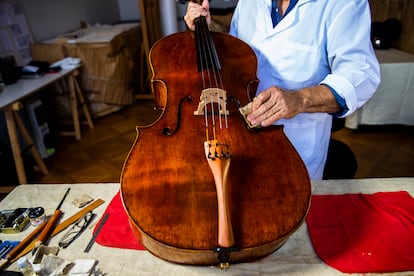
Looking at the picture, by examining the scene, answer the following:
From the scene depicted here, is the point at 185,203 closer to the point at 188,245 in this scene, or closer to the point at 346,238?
the point at 188,245

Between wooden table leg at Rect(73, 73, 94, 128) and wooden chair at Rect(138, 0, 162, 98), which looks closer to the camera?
wooden table leg at Rect(73, 73, 94, 128)

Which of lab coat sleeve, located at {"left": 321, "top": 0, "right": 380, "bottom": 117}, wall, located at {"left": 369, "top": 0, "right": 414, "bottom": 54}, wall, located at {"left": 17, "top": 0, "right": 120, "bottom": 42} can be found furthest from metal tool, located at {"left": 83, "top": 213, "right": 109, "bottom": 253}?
wall, located at {"left": 369, "top": 0, "right": 414, "bottom": 54}

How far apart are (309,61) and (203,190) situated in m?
0.53

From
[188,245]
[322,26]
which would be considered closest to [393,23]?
[322,26]

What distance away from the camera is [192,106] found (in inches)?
31.6

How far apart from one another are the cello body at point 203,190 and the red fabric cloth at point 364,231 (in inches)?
7.3

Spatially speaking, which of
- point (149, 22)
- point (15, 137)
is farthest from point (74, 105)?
point (149, 22)

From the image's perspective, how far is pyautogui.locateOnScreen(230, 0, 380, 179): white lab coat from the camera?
0.73 meters

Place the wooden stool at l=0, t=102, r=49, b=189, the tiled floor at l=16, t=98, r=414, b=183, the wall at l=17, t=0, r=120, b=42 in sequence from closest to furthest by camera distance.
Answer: the wooden stool at l=0, t=102, r=49, b=189 → the tiled floor at l=16, t=98, r=414, b=183 → the wall at l=17, t=0, r=120, b=42

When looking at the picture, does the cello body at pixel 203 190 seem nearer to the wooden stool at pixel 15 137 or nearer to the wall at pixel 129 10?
the wooden stool at pixel 15 137

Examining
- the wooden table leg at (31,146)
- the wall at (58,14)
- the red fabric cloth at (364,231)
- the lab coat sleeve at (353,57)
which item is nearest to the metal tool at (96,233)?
the red fabric cloth at (364,231)

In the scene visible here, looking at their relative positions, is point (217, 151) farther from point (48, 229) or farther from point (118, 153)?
point (118, 153)

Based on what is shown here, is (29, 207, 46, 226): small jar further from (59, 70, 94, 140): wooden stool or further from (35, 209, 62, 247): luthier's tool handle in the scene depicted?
(59, 70, 94, 140): wooden stool

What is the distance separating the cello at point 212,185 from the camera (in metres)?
0.50
